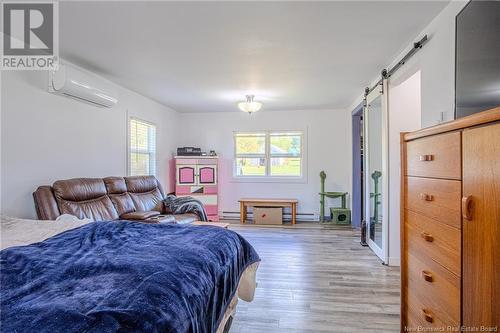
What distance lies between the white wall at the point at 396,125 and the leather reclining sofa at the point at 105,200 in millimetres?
2630

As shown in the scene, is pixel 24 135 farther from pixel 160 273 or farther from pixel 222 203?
pixel 222 203

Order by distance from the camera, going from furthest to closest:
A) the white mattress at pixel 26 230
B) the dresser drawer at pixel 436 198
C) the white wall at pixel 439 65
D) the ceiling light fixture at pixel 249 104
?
the ceiling light fixture at pixel 249 104 → the white wall at pixel 439 65 → the white mattress at pixel 26 230 → the dresser drawer at pixel 436 198

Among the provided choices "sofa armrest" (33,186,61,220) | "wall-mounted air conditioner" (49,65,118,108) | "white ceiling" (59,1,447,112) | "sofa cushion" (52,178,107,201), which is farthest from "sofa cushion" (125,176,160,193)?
"white ceiling" (59,1,447,112)

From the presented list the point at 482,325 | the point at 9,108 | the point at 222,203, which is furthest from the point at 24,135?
the point at 222,203

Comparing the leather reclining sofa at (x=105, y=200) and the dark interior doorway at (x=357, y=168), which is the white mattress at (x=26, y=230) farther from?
the dark interior doorway at (x=357, y=168)

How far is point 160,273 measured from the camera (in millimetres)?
1180

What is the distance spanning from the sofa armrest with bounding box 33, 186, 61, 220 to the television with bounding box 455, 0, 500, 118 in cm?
347

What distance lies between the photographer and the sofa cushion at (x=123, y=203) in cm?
354

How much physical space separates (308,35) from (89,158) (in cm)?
303

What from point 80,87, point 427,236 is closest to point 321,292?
point 427,236

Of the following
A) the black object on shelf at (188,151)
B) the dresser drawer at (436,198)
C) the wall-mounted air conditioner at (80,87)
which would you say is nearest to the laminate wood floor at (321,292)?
the dresser drawer at (436,198)

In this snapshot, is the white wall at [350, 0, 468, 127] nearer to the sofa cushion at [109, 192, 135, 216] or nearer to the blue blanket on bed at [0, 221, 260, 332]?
the blue blanket on bed at [0, 221, 260, 332]

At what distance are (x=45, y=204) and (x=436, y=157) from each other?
10.4ft

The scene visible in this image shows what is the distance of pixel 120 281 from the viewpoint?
3.66 feet
